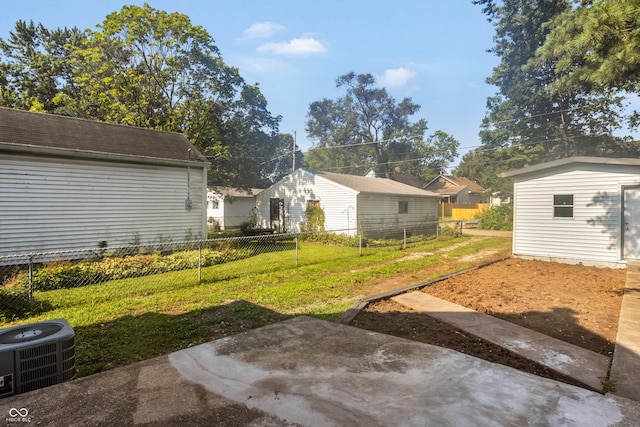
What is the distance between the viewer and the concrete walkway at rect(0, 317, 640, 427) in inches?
98.7

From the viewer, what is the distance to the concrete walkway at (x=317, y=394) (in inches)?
98.7

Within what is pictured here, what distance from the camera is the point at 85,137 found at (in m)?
11.4

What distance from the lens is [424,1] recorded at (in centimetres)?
1143

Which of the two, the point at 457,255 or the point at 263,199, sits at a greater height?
the point at 263,199

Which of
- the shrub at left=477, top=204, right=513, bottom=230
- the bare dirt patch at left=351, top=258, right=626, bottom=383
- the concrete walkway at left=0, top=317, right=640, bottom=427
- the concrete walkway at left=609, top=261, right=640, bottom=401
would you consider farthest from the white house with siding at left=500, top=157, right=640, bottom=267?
the shrub at left=477, top=204, right=513, bottom=230

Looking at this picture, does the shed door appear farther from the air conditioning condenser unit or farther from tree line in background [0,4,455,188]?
tree line in background [0,4,455,188]

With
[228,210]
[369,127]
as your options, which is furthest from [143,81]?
[369,127]

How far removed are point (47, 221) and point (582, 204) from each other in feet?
55.0

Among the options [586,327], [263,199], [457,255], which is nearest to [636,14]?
[586,327]

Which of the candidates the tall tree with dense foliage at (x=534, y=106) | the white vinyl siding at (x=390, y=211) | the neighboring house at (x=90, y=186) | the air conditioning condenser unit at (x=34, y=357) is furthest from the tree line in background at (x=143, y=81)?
the tall tree with dense foliage at (x=534, y=106)

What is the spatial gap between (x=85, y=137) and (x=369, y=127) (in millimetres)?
42600

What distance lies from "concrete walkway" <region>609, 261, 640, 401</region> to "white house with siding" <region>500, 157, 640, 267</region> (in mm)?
3921

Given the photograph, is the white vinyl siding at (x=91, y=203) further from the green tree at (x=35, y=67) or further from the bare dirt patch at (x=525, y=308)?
the green tree at (x=35, y=67)

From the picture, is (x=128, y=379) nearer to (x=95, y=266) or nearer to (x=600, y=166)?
(x=95, y=266)
